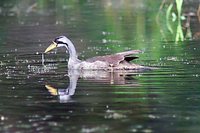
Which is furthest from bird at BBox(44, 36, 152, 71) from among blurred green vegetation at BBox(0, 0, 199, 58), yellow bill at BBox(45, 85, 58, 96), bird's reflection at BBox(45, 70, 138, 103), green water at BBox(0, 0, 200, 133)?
yellow bill at BBox(45, 85, 58, 96)

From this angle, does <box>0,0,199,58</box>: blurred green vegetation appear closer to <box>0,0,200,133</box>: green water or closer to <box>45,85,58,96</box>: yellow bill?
<box>0,0,200,133</box>: green water

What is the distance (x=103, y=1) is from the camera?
137 ft

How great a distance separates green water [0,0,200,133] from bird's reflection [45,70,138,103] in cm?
2

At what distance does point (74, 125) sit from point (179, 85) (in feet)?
11.8

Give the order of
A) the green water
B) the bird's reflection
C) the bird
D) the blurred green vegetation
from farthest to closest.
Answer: the blurred green vegetation → the bird → the bird's reflection → the green water

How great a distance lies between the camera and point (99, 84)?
1492 cm

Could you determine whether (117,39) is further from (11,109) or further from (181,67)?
(11,109)

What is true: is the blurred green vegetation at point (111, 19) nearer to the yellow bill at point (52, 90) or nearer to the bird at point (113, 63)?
the bird at point (113, 63)

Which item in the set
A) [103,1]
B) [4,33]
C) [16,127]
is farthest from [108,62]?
[103,1]

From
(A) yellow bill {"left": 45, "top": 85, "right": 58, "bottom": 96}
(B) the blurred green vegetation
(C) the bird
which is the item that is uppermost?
(B) the blurred green vegetation

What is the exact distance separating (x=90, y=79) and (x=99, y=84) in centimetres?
90

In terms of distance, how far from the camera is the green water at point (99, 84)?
451 inches

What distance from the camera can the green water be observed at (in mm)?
11453

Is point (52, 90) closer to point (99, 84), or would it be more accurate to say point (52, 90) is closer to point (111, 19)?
point (99, 84)
